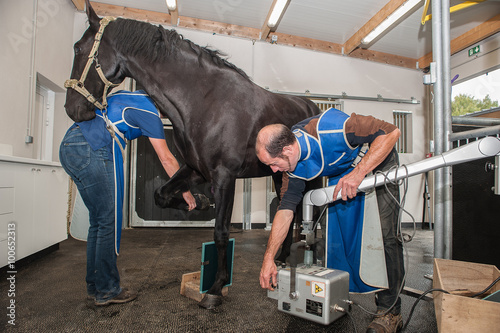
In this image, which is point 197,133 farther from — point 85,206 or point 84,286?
point 84,286

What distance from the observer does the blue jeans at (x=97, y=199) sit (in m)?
1.69

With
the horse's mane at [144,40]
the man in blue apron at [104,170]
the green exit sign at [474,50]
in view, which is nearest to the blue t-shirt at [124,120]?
the man in blue apron at [104,170]

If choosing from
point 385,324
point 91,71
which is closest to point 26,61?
point 91,71

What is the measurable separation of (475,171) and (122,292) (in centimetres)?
273

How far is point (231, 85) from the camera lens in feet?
6.20

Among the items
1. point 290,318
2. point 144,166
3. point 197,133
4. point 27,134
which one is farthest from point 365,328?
point 144,166

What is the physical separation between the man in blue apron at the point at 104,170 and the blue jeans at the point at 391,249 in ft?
4.02

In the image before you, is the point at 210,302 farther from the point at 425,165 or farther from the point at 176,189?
the point at 425,165

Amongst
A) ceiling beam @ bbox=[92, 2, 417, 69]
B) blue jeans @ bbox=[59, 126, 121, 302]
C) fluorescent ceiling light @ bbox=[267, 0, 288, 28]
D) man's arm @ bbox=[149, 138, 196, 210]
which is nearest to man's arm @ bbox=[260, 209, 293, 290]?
man's arm @ bbox=[149, 138, 196, 210]

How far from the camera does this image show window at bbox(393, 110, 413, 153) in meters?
6.00

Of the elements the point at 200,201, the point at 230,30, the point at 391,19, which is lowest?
the point at 200,201

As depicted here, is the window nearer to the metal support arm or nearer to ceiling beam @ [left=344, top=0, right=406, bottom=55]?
ceiling beam @ [left=344, top=0, right=406, bottom=55]

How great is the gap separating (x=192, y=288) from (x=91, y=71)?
137cm

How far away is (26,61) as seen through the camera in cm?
355
